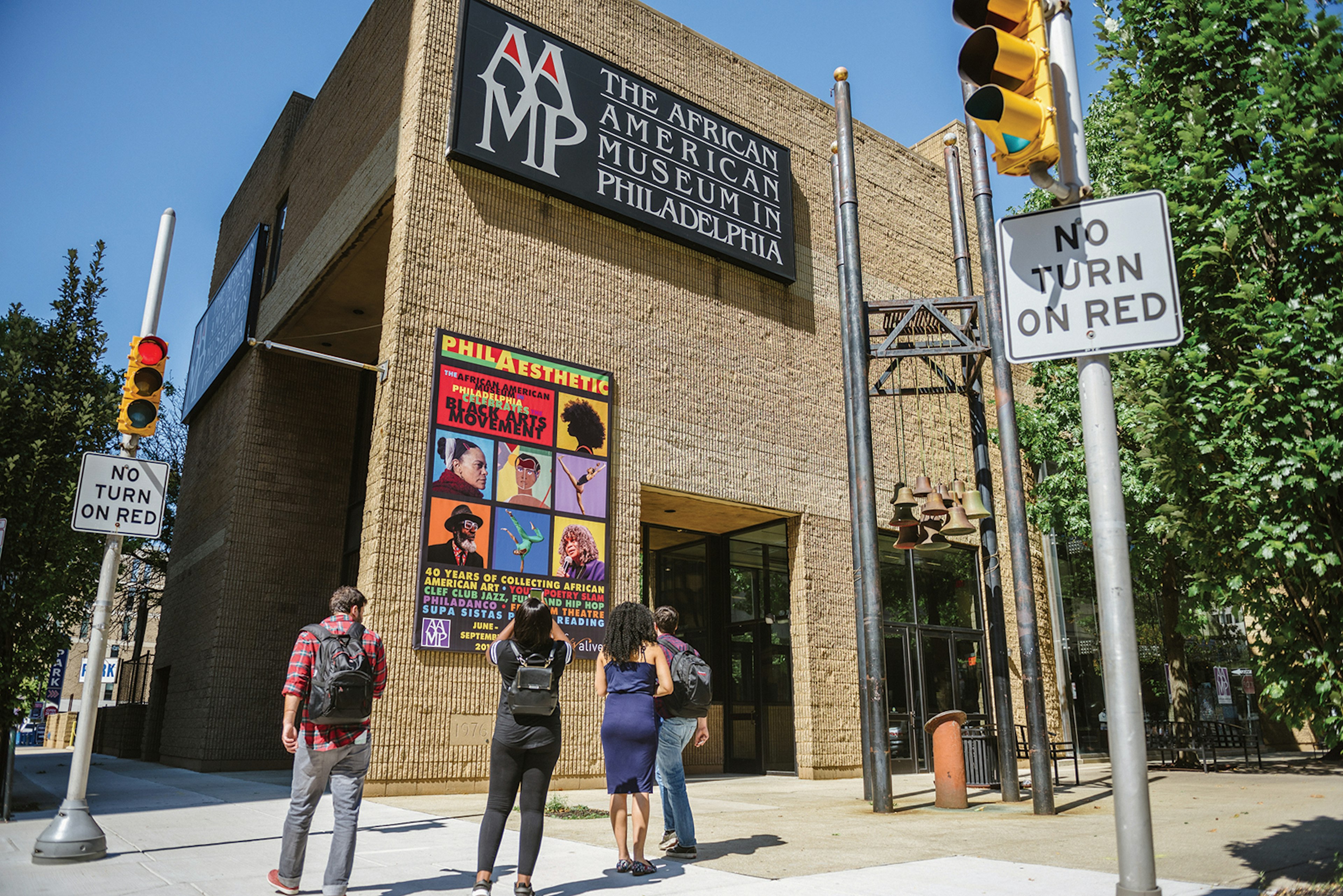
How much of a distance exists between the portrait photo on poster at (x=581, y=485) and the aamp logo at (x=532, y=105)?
5122mm

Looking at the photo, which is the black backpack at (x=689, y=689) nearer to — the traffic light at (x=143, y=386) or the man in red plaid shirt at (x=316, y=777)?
the man in red plaid shirt at (x=316, y=777)

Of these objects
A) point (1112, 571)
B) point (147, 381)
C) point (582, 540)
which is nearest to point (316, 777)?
point (147, 381)

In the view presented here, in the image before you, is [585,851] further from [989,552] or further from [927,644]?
[927,644]

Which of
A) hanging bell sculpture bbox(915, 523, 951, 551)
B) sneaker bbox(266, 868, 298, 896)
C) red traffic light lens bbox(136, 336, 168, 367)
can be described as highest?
red traffic light lens bbox(136, 336, 168, 367)

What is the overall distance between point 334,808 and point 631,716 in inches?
77.9

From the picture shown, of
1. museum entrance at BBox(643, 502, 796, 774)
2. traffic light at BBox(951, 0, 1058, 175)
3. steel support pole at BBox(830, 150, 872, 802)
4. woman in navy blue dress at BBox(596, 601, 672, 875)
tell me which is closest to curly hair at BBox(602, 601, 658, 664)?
woman in navy blue dress at BBox(596, 601, 672, 875)

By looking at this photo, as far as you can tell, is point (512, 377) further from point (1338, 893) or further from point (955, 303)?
point (1338, 893)

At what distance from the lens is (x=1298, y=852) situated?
677 cm

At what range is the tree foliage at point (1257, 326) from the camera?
15.3 ft

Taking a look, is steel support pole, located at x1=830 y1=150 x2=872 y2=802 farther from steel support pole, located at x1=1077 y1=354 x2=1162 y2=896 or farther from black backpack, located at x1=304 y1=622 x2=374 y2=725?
steel support pole, located at x1=1077 y1=354 x2=1162 y2=896

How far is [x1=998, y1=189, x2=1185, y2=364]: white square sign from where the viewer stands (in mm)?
3820

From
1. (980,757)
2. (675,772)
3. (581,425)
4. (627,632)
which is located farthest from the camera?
(581,425)

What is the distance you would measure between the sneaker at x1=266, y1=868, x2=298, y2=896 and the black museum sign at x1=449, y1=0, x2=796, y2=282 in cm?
1180

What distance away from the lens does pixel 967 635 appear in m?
20.1
